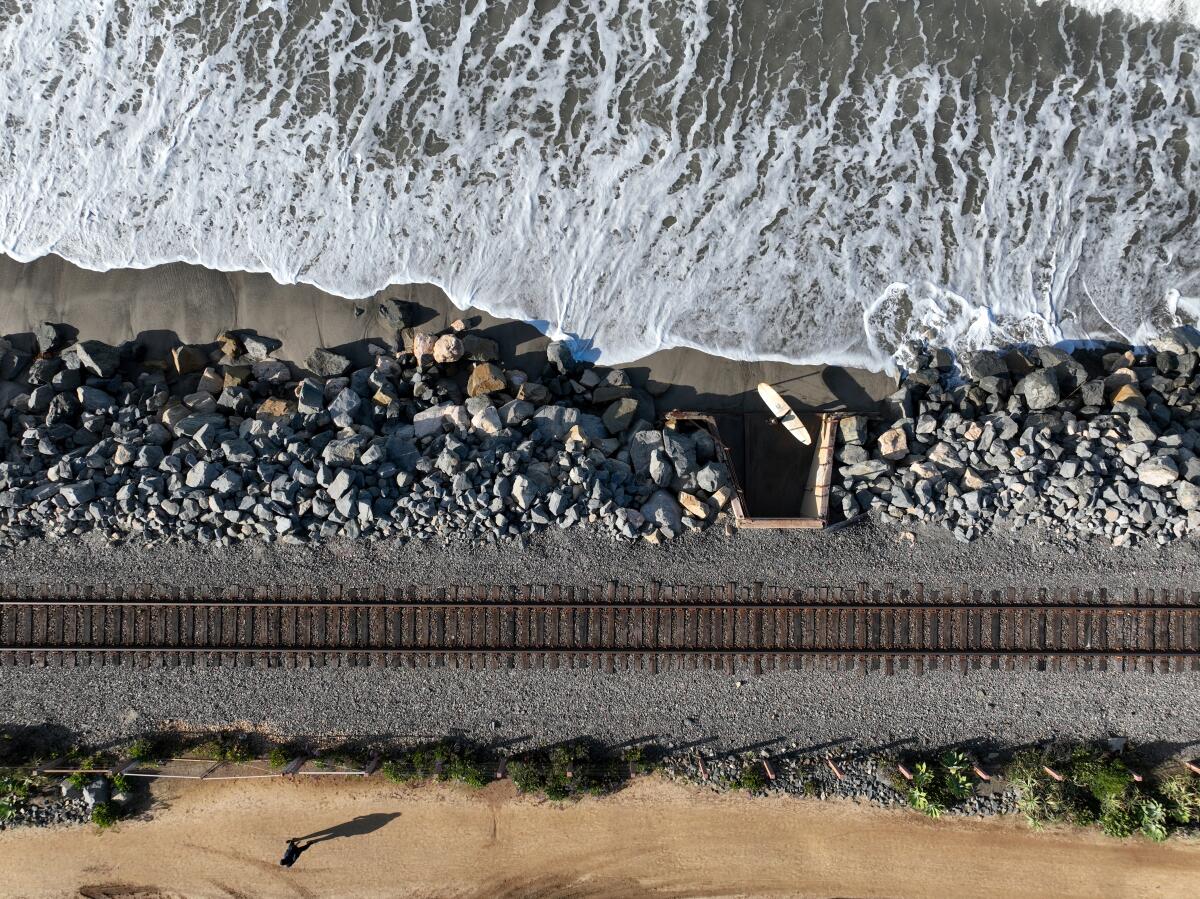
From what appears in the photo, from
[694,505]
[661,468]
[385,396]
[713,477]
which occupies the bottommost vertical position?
[694,505]

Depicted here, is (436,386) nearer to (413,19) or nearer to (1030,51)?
(413,19)

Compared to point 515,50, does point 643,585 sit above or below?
below

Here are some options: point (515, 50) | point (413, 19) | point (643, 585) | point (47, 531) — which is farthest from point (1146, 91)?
point (47, 531)

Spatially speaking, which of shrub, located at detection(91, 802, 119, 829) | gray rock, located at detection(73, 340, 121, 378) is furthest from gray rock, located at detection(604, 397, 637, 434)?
shrub, located at detection(91, 802, 119, 829)

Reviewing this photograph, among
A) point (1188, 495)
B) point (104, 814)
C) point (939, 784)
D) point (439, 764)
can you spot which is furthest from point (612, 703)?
point (1188, 495)

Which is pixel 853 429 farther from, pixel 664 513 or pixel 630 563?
pixel 630 563

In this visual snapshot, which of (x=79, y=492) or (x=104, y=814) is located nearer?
(x=79, y=492)

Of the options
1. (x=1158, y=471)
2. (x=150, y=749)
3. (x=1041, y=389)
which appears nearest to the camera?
(x=1158, y=471)
